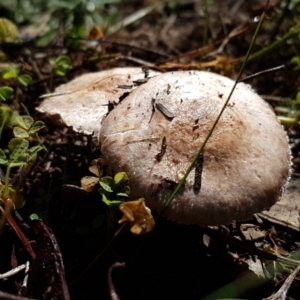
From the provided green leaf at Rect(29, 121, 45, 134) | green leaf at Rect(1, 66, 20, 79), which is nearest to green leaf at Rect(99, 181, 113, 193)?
green leaf at Rect(29, 121, 45, 134)

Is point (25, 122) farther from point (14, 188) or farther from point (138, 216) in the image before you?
point (138, 216)

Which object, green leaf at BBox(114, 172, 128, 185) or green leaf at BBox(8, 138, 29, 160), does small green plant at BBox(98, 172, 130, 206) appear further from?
green leaf at BBox(8, 138, 29, 160)

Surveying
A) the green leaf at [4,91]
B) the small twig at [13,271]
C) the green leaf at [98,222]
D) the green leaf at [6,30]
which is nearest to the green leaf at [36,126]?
the green leaf at [4,91]

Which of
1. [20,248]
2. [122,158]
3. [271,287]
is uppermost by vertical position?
[122,158]

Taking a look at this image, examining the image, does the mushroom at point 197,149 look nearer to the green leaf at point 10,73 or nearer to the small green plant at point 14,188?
the small green plant at point 14,188

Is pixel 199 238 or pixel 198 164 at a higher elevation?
pixel 198 164

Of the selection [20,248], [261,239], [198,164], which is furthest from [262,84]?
[20,248]

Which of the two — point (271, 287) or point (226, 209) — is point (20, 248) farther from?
point (271, 287)
